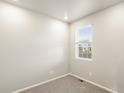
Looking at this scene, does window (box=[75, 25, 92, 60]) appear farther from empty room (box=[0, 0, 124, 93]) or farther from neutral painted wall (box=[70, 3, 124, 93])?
neutral painted wall (box=[70, 3, 124, 93])

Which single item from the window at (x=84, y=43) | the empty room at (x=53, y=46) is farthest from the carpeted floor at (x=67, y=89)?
the window at (x=84, y=43)

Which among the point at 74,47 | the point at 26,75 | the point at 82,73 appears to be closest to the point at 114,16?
the point at 74,47

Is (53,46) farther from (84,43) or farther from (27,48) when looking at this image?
(84,43)

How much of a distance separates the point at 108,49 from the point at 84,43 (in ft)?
3.59

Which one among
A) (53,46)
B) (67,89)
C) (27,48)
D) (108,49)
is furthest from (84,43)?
(27,48)

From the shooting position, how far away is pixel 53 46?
3381 mm

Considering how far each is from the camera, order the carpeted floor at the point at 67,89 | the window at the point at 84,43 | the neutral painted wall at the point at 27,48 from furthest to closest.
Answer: the window at the point at 84,43 < the carpeted floor at the point at 67,89 < the neutral painted wall at the point at 27,48

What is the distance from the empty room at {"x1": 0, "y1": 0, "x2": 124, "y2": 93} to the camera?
7.54 ft

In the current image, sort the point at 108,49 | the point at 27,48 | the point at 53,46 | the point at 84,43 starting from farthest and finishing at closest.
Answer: the point at 84,43, the point at 53,46, the point at 27,48, the point at 108,49

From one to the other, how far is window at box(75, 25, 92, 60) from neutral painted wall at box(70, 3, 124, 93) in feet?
0.89

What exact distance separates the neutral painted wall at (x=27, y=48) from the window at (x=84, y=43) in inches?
30.7

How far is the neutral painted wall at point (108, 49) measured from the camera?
7.54ft

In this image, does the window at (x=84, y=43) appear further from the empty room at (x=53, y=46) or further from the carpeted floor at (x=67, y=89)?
the carpeted floor at (x=67, y=89)

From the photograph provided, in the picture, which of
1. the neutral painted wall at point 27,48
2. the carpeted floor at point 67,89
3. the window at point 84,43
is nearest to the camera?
the neutral painted wall at point 27,48
